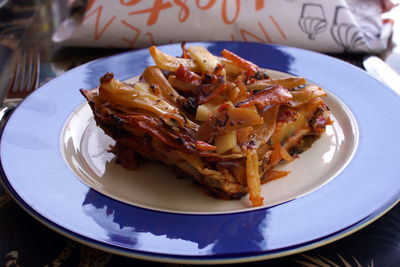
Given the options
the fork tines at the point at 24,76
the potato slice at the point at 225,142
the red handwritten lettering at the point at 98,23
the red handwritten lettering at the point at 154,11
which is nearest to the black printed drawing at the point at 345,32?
the red handwritten lettering at the point at 154,11

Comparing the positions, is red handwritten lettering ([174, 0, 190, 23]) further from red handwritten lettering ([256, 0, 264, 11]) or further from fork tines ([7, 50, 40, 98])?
fork tines ([7, 50, 40, 98])

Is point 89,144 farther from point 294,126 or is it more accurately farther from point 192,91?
point 294,126

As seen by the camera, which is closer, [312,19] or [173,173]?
[173,173]

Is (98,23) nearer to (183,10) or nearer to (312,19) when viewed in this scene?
(183,10)

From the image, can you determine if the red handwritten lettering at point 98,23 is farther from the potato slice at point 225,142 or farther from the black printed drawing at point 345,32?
the potato slice at point 225,142

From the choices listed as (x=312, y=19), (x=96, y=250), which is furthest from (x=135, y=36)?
(x=96, y=250)

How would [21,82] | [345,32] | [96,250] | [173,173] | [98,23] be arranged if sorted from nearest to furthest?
[96,250] → [173,173] → [21,82] → [345,32] → [98,23]

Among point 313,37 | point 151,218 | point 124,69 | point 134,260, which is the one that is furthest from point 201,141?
point 313,37
